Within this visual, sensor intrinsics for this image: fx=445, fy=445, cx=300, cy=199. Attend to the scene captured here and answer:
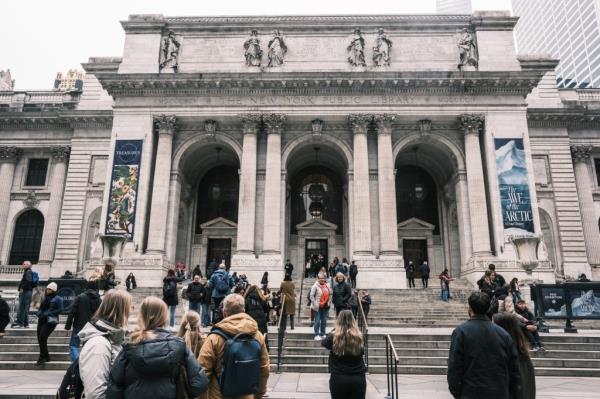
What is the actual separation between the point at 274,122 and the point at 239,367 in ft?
84.9

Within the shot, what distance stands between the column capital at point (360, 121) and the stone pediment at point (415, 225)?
8254 millimetres

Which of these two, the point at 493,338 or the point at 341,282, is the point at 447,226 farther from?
the point at 493,338

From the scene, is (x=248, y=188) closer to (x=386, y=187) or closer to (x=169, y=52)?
(x=386, y=187)

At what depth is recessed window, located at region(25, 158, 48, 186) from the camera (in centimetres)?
3750

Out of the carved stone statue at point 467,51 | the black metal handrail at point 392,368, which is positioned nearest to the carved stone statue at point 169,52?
the carved stone statue at point 467,51

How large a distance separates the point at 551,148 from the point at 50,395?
118 ft

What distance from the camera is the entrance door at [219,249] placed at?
3316cm

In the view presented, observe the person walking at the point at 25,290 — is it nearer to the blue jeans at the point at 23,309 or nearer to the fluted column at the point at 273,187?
the blue jeans at the point at 23,309

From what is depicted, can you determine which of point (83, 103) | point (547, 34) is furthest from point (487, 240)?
point (547, 34)

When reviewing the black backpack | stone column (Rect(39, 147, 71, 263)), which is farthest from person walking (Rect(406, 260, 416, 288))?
stone column (Rect(39, 147, 71, 263))

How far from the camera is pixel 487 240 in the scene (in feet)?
88.8

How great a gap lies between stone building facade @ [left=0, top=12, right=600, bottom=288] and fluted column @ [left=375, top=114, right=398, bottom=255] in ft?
0.31

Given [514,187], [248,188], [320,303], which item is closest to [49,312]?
[320,303]

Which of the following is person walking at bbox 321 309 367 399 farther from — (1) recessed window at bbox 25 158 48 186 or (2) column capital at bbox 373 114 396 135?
(1) recessed window at bbox 25 158 48 186
